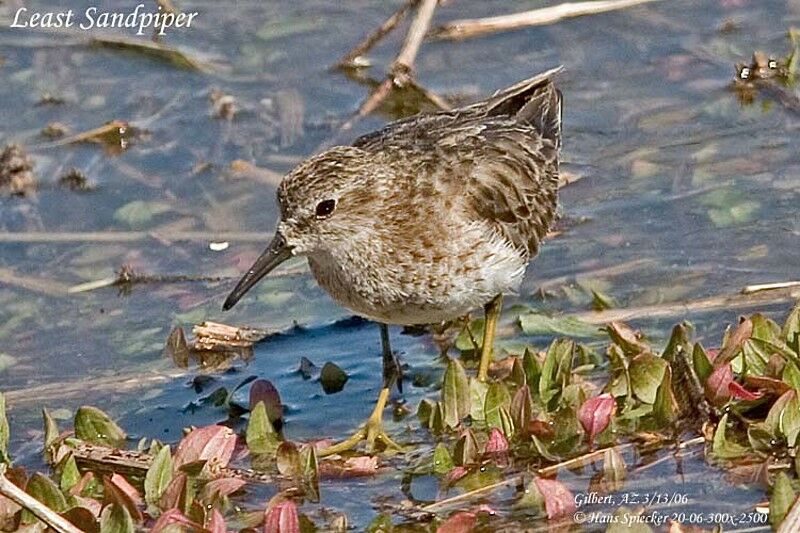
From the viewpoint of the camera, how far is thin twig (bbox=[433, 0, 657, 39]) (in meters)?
10.4

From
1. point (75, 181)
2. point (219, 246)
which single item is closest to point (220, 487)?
point (219, 246)

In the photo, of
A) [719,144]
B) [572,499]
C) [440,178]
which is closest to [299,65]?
[719,144]

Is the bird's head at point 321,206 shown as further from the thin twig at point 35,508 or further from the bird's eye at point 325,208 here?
the thin twig at point 35,508

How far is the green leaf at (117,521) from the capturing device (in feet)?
17.1

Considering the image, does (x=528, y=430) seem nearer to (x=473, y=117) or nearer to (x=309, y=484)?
(x=309, y=484)

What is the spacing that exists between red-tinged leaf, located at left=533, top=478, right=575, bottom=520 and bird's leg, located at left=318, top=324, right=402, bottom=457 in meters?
1.09

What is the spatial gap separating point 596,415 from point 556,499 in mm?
625

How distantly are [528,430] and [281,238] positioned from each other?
1369 millimetres

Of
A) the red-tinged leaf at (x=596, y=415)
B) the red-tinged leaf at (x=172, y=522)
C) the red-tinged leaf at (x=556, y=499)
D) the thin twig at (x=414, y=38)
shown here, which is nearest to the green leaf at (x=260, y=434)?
the red-tinged leaf at (x=172, y=522)

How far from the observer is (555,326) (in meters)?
7.26

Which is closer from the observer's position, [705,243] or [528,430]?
[528,430]

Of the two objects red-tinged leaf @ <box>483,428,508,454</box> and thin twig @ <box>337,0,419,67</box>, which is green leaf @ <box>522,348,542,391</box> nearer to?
red-tinged leaf @ <box>483,428,508,454</box>

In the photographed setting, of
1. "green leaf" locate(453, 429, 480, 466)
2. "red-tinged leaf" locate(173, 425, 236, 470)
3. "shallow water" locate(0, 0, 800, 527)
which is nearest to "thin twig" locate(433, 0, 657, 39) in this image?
"shallow water" locate(0, 0, 800, 527)

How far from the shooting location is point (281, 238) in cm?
668
